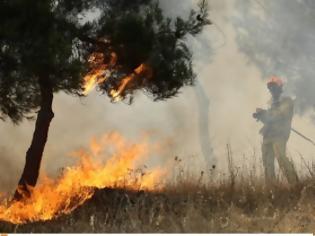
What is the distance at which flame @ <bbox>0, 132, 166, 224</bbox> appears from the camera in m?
3.51

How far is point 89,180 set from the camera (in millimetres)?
3992

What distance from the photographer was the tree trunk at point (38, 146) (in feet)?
12.5

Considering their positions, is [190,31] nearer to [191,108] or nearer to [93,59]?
[93,59]

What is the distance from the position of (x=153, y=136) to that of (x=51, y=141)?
0.89 m

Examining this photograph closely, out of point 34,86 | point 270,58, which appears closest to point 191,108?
point 270,58

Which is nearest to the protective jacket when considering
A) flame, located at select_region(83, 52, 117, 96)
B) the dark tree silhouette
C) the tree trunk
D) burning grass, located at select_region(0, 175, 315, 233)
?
burning grass, located at select_region(0, 175, 315, 233)

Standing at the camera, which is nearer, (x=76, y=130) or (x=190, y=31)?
(x=190, y=31)

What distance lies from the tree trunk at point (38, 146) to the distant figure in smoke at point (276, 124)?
1.91 m

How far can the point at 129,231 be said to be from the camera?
10.1 ft

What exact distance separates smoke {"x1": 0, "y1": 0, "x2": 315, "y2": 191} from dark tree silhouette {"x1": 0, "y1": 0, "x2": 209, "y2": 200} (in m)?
0.61

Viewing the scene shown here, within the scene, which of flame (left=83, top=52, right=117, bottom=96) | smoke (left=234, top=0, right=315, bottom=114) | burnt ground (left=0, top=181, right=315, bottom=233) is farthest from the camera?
smoke (left=234, top=0, right=315, bottom=114)

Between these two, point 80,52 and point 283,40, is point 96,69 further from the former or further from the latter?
point 283,40

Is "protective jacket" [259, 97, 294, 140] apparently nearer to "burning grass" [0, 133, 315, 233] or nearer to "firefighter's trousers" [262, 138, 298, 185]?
"firefighter's trousers" [262, 138, 298, 185]

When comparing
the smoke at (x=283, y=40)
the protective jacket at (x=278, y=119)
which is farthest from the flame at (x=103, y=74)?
the smoke at (x=283, y=40)
